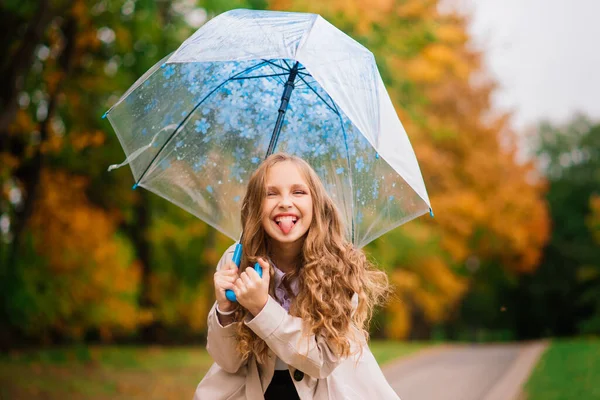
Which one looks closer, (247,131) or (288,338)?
(288,338)

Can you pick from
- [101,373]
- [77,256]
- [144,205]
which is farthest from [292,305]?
[144,205]

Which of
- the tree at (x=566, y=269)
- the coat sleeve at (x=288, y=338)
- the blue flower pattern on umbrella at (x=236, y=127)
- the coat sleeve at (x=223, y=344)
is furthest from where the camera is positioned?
the tree at (x=566, y=269)

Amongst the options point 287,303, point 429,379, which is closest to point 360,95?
point 287,303

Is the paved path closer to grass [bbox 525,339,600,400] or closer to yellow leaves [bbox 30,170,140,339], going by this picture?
grass [bbox 525,339,600,400]

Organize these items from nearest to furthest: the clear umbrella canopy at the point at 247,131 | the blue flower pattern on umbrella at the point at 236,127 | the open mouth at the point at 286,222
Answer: the open mouth at the point at 286,222
the clear umbrella canopy at the point at 247,131
the blue flower pattern on umbrella at the point at 236,127

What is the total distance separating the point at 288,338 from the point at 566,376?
9.72 metres

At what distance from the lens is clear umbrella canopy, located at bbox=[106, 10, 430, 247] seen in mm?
3027

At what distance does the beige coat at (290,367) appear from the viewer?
2396 millimetres

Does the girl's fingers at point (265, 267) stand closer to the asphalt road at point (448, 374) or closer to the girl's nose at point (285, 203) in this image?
the girl's nose at point (285, 203)

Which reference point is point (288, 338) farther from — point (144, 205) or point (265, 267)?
point (144, 205)

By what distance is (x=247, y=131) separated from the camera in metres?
3.44

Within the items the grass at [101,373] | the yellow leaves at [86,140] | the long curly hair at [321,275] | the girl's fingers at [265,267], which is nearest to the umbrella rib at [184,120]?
the long curly hair at [321,275]

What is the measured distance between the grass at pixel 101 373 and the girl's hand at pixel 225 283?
23.5 feet

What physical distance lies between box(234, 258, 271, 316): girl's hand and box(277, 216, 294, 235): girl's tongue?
269 mm
